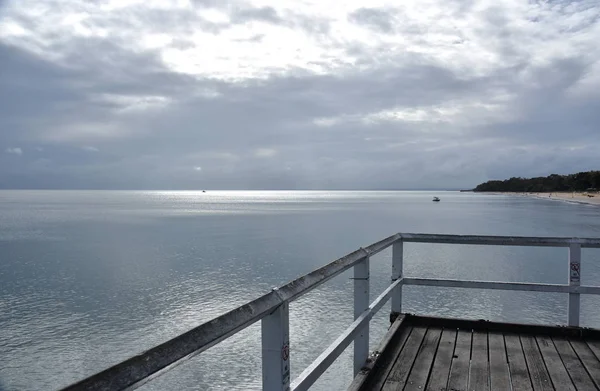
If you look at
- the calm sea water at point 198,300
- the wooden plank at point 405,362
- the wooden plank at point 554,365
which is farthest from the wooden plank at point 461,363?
the calm sea water at point 198,300

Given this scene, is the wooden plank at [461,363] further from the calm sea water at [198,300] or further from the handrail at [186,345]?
the calm sea water at [198,300]

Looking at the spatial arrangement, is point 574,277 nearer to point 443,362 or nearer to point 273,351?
point 443,362

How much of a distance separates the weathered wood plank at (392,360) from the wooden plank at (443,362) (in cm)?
37

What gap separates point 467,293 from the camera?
19047 mm

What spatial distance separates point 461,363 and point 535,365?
2.29 feet

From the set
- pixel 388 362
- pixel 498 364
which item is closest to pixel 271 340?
pixel 388 362

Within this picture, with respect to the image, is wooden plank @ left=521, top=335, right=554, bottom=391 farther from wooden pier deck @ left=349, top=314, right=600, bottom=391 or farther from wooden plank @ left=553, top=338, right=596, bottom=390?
wooden plank @ left=553, top=338, right=596, bottom=390

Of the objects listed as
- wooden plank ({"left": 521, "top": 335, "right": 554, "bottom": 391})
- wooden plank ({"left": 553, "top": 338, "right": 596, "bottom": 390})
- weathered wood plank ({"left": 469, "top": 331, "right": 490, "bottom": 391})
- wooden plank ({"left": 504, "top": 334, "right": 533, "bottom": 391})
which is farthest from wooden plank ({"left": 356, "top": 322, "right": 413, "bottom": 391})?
wooden plank ({"left": 553, "top": 338, "right": 596, "bottom": 390})

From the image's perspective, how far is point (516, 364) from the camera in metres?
4.52

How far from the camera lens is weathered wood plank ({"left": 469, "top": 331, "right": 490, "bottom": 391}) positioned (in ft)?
13.1

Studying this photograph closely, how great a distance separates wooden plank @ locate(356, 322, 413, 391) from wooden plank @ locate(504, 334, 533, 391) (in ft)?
3.44

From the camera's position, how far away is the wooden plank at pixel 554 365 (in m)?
4.00

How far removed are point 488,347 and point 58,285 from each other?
22505 millimetres

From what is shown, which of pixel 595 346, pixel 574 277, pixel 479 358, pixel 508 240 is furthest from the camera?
pixel 508 240
